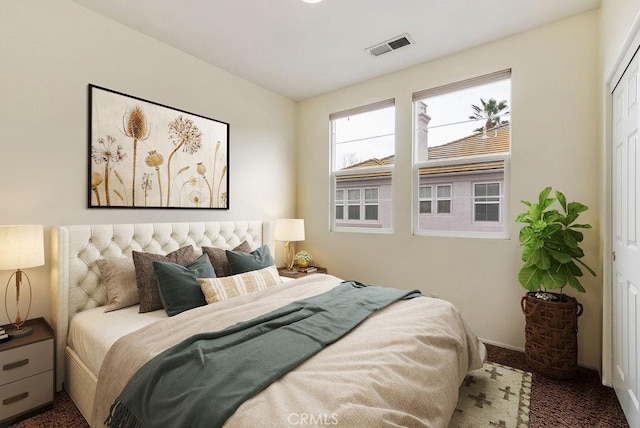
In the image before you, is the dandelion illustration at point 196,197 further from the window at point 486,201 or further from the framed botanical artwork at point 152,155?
the window at point 486,201

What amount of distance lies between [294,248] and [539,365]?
9.38 feet

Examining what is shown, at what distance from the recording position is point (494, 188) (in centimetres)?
302

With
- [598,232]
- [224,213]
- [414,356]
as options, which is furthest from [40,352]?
[598,232]

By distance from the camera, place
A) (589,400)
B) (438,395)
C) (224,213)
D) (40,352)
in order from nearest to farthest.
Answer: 1. (438,395)
2. (40,352)
3. (589,400)
4. (224,213)

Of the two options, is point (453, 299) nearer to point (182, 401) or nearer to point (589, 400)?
point (589, 400)

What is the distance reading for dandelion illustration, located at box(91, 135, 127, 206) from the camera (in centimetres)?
246

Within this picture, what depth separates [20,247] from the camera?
188 cm

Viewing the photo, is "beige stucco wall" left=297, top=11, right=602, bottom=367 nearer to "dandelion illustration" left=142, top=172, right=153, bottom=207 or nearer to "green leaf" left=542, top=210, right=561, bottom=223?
"green leaf" left=542, top=210, right=561, bottom=223

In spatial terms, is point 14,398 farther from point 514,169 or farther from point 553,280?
point 514,169

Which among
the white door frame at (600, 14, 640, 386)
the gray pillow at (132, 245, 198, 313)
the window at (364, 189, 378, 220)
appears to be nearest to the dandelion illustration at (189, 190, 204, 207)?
the gray pillow at (132, 245, 198, 313)

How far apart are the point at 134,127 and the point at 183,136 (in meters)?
0.44

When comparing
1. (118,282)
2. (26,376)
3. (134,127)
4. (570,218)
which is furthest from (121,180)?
(570,218)

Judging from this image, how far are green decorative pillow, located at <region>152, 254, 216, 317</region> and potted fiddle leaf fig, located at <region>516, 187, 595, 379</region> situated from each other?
249cm

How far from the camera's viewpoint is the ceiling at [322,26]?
94.1 inches
